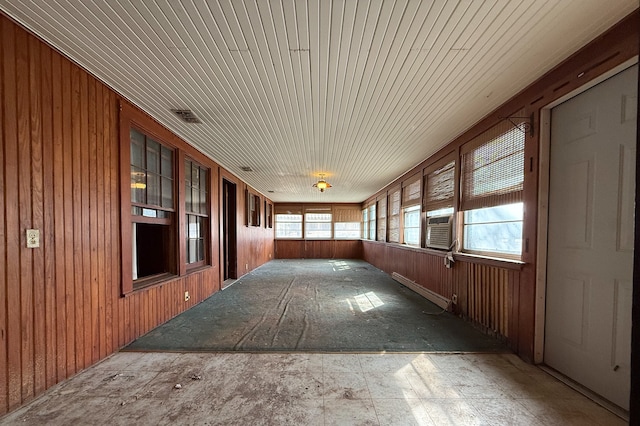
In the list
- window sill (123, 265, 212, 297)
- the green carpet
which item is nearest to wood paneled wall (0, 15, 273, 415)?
window sill (123, 265, 212, 297)

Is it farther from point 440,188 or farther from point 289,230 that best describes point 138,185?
point 289,230

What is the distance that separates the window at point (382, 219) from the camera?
8067 millimetres

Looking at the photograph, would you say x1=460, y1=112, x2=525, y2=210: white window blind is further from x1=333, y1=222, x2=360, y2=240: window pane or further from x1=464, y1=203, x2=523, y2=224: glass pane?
x1=333, y1=222, x2=360, y2=240: window pane

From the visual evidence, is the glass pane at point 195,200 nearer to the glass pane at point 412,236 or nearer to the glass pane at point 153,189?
the glass pane at point 153,189

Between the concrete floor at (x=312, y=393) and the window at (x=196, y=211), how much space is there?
2040mm

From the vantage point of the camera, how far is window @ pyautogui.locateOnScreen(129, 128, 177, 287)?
3.04 meters

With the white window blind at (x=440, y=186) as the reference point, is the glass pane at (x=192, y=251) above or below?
below

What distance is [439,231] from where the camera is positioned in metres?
4.42

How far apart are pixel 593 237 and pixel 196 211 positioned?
4.86 m

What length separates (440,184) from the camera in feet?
14.7

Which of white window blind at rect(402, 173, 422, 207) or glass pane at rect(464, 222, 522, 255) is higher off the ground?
white window blind at rect(402, 173, 422, 207)

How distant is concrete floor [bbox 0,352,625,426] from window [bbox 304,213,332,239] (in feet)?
30.3

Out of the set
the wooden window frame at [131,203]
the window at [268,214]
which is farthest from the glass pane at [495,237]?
the window at [268,214]

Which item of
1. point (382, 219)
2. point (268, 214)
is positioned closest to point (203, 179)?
point (382, 219)
